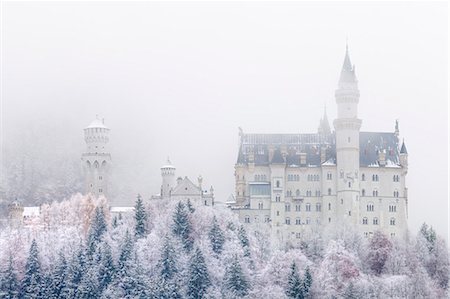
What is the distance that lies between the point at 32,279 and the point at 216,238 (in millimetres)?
16396

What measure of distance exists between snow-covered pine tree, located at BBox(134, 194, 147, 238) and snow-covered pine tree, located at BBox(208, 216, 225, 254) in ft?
21.4

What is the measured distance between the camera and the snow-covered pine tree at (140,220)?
106 m

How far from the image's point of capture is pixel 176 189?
118 meters

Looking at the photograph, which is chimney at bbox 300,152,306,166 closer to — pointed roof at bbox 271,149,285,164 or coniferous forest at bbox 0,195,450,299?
pointed roof at bbox 271,149,285,164

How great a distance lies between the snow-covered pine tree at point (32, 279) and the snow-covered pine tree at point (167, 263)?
1041 centimetres

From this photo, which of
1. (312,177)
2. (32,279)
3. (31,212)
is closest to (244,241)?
(312,177)

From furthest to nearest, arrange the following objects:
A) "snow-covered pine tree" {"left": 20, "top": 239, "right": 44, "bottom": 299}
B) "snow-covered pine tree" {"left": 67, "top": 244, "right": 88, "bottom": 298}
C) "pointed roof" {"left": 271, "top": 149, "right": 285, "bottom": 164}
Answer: "pointed roof" {"left": 271, "top": 149, "right": 285, "bottom": 164}
"snow-covered pine tree" {"left": 20, "top": 239, "right": 44, "bottom": 299}
"snow-covered pine tree" {"left": 67, "top": 244, "right": 88, "bottom": 298}

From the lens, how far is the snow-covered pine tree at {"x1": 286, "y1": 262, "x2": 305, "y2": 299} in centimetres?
9644

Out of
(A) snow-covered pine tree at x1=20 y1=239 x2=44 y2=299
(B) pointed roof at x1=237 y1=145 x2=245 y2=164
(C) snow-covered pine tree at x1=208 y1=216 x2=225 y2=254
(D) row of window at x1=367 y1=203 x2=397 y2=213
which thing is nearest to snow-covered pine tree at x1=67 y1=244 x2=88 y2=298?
(A) snow-covered pine tree at x1=20 y1=239 x2=44 y2=299

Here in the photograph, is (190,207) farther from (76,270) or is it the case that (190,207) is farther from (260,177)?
(260,177)

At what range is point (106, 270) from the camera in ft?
327

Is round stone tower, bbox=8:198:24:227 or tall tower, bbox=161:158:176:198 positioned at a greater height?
tall tower, bbox=161:158:176:198

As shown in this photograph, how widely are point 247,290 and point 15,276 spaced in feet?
65.7

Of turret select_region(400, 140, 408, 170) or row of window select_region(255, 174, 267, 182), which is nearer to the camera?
row of window select_region(255, 174, 267, 182)
